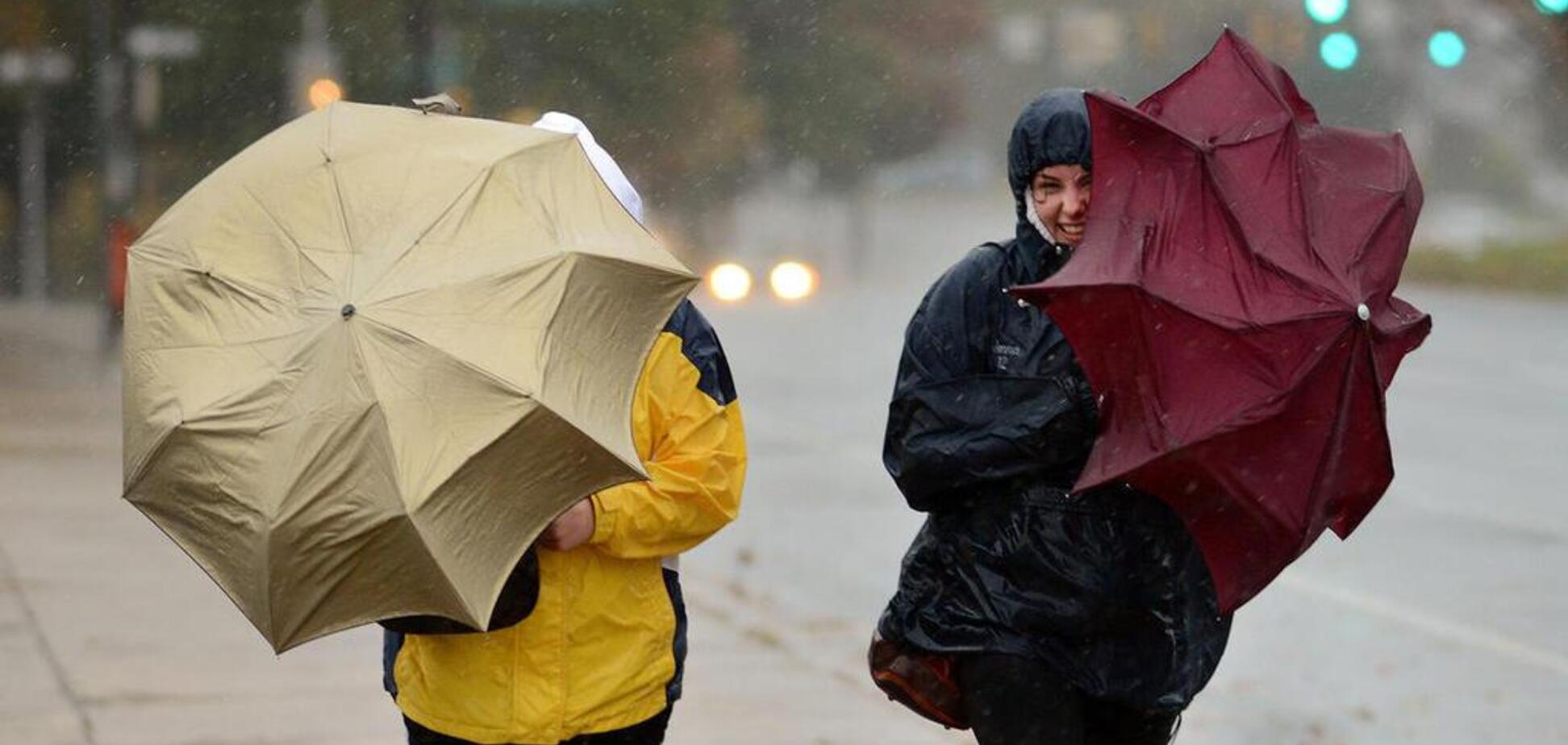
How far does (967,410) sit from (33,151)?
2993 cm

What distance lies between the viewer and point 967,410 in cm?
415

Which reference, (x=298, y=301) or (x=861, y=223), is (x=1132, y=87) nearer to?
(x=861, y=223)

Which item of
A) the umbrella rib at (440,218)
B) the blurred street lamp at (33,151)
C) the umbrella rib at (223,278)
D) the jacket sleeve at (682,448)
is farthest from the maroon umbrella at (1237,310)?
the blurred street lamp at (33,151)

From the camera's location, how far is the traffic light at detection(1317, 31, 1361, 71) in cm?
1777

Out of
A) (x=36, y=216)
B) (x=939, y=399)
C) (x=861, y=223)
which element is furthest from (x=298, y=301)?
(x=861, y=223)

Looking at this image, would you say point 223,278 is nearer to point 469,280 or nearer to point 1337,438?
point 469,280

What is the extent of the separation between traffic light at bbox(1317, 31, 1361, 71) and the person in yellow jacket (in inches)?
566

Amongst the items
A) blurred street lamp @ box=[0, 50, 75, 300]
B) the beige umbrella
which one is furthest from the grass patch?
the beige umbrella

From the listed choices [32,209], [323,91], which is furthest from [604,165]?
[32,209]

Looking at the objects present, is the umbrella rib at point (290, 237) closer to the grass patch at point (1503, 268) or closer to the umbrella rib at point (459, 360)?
the umbrella rib at point (459, 360)

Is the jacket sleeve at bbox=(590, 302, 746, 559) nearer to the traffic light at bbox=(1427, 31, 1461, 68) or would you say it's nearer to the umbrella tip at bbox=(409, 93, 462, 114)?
the umbrella tip at bbox=(409, 93, 462, 114)

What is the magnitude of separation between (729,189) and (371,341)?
35.7m

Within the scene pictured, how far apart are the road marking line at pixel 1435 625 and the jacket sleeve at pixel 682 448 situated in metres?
5.84

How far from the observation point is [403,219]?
3.69 meters
